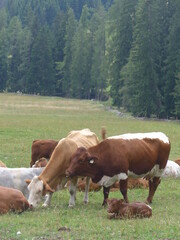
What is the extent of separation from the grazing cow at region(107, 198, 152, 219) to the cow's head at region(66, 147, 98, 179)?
4.76 feet

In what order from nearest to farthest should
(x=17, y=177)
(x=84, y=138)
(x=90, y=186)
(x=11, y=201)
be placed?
(x=11, y=201)
(x=17, y=177)
(x=84, y=138)
(x=90, y=186)

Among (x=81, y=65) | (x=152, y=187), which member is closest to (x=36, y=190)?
(x=152, y=187)

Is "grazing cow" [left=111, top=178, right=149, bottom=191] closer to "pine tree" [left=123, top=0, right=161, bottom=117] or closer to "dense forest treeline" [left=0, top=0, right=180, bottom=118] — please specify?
"dense forest treeline" [left=0, top=0, right=180, bottom=118]

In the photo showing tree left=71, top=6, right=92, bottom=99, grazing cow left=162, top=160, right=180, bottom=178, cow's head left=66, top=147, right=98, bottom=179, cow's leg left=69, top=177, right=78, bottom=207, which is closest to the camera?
cow's head left=66, top=147, right=98, bottom=179

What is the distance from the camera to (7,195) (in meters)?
11.3

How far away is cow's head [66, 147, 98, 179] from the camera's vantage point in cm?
1209

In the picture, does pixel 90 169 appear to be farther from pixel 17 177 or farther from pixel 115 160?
pixel 17 177

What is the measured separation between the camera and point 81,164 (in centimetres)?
1215

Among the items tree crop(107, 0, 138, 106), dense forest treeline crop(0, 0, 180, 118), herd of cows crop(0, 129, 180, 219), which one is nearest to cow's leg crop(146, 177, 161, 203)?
herd of cows crop(0, 129, 180, 219)

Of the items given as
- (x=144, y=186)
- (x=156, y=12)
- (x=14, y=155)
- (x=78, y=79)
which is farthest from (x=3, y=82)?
(x=144, y=186)

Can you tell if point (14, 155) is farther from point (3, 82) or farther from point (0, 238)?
point (3, 82)

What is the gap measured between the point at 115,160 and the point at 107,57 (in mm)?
62357

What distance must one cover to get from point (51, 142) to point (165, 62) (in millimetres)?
40629

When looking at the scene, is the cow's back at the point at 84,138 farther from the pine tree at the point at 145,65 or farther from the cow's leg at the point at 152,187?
the pine tree at the point at 145,65
